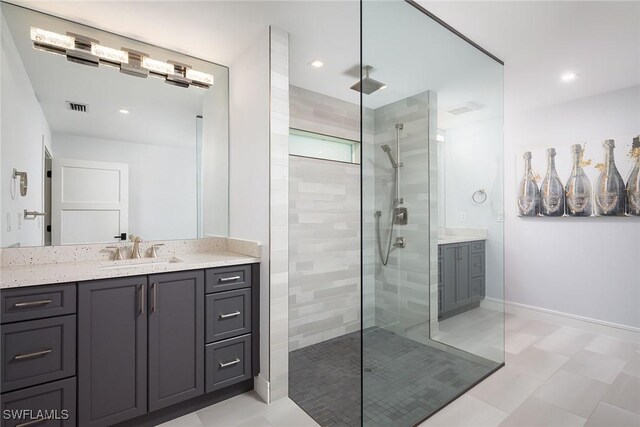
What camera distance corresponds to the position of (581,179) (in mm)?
3143

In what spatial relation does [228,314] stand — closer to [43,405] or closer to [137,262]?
[137,262]

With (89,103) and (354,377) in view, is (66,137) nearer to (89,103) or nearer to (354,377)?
(89,103)

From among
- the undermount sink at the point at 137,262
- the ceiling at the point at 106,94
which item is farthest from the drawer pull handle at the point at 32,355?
the ceiling at the point at 106,94

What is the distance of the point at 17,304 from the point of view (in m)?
1.38

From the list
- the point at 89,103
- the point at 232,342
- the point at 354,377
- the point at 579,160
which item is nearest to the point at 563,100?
the point at 579,160

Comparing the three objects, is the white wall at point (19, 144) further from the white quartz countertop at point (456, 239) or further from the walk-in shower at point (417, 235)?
the white quartz countertop at point (456, 239)

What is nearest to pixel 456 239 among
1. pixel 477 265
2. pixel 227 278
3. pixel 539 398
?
pixel 477 265

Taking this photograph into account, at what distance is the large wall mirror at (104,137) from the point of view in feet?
5.94

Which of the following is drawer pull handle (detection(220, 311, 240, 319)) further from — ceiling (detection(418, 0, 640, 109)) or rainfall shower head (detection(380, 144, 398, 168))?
ceiling (detection(418, 0, 640, 109))

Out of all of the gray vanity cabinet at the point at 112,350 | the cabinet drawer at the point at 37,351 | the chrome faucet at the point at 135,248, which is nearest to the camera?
the cabinet drawer at the point at 37,351

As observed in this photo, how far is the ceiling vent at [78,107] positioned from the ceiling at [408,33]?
0.53m

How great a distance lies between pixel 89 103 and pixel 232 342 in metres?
1.95

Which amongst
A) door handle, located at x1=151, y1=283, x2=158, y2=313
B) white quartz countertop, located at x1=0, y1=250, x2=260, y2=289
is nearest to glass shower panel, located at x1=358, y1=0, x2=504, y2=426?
white quartz countertop, located at x1=0, y1=250, x2=260, y2=289

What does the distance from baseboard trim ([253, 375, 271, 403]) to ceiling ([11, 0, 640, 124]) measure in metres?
1.91
